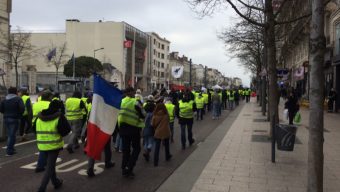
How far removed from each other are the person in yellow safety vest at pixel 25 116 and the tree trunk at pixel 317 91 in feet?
31.7

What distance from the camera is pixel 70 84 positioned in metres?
49.0

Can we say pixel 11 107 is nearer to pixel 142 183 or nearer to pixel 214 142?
pixel 142 183

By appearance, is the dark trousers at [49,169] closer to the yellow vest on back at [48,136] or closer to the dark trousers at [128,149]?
the yellow vest on back at [48,136]

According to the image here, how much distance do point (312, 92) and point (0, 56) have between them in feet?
167

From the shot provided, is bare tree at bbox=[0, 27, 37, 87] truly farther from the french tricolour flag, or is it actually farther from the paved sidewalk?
the french tricolour flag

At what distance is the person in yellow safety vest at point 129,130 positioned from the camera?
8883 millimetres

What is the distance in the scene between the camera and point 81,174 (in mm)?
9148

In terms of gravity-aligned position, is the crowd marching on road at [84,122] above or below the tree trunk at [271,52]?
below

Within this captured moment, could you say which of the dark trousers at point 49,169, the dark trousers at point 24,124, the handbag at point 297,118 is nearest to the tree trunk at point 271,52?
the handbag at point 297,118

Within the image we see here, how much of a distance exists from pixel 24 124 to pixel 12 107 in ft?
10.5

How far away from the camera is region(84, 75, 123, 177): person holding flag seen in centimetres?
832

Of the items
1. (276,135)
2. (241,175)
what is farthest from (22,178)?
(276,135)

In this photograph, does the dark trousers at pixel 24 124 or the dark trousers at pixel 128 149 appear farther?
the dark trousers at pixel 24 124

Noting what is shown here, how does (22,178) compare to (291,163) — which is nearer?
(22,178)
